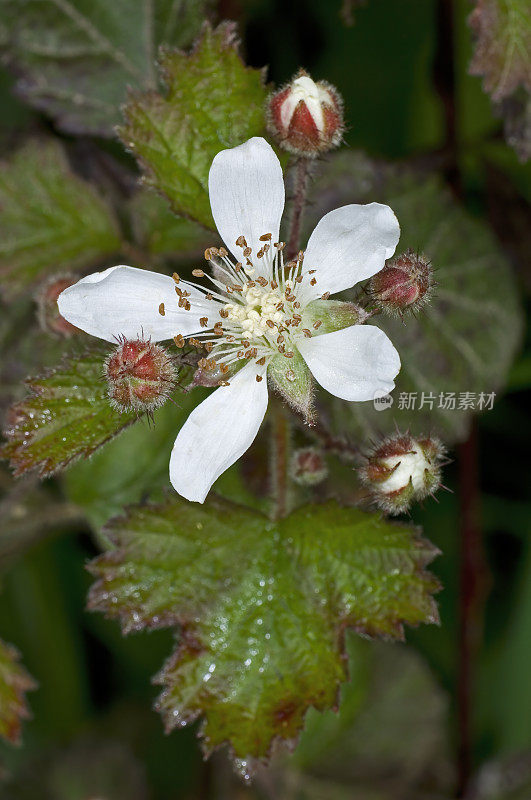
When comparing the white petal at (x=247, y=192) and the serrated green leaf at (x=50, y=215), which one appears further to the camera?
the serrated green leaf at (x=50, y=215)

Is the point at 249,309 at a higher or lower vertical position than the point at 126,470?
higher

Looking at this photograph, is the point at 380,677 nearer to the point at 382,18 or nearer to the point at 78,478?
the point at 78,478

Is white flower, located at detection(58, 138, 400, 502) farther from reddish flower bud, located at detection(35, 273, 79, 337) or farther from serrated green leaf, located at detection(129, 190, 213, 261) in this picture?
serrated green leaf, located at detection(129, 190, 213, 261)

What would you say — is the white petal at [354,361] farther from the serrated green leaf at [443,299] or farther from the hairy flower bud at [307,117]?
the serrated green leaf at [443,299]

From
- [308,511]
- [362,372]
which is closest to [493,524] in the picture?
[308,511]

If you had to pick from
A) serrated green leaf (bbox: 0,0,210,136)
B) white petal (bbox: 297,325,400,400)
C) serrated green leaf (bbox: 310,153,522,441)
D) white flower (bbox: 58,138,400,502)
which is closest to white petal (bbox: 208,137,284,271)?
white flower (bbox: 58,138,400,502)

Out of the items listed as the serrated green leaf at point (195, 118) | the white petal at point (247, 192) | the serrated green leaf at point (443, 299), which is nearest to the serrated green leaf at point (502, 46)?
the serrated green leaf at point (443, 299)

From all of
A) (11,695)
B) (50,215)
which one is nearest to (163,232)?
(50,215)

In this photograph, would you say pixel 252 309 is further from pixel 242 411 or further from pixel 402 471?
pixel 402 471
